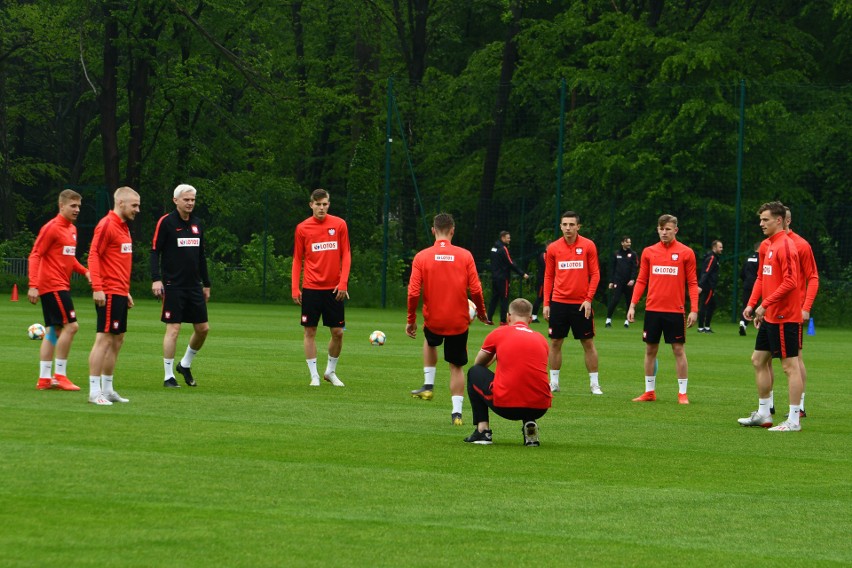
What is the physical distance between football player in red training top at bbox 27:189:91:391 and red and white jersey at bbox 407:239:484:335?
4163 millimetres

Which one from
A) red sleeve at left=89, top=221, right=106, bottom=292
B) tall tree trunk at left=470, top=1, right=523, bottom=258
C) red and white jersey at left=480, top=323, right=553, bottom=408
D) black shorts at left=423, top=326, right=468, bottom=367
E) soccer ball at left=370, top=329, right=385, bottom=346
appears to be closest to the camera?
red and white jersey at left=480, top=323, right=553, bottom=408

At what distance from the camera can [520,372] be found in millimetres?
11273

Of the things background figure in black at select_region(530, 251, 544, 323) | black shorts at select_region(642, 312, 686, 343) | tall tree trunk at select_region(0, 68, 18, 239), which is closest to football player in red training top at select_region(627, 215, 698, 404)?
black shorts at select_region(642, 312, 686, 343)

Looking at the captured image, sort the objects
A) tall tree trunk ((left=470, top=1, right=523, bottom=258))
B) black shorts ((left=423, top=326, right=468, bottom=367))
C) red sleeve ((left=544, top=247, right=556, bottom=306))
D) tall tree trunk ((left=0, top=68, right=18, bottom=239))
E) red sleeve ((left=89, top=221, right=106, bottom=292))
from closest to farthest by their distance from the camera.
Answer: black shorts ((left=423, top=326, right=468, bottom=367)) → red sleeve ((left=89, top=221, right=106, bottom=292)) → red sleeve ((left=544, top=247, right=556, bottom=306)) → tall tree trunk ((left=470, top=1, right=523, bottom=258)) → tall tree trunk ((left=0, top=68, right=18, bottom=239))

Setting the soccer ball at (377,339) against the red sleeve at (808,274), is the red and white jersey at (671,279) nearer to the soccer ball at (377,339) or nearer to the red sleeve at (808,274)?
the red sleeve at (808,274)

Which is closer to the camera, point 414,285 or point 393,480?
point 393,480

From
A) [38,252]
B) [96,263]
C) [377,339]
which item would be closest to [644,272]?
[96,263]

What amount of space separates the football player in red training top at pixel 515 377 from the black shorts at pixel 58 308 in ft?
18.5

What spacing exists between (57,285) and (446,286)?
485cm

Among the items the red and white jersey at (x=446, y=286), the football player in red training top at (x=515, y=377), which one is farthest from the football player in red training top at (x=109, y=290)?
the football player in red training top at (x=515, y=377)

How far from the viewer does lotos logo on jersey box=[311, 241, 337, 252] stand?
1688 centimetres

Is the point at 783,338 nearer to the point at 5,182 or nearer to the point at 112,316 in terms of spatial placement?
the point at 112,316

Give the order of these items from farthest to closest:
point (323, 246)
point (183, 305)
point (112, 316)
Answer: point (323, 246) → point (183, 305) → point (112, 316)

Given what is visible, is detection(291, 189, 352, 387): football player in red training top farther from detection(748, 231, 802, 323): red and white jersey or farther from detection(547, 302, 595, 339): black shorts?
detection(748, 231, 802, 323): red and white jersey
